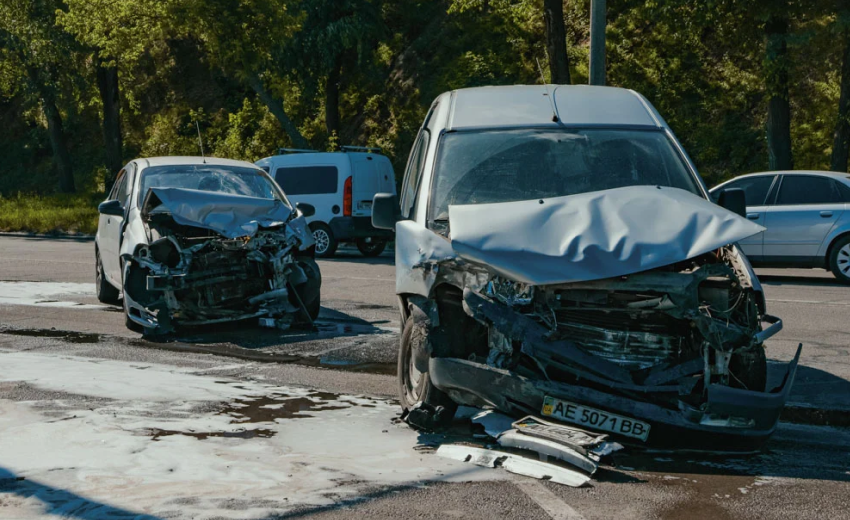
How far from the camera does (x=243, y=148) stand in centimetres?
3788

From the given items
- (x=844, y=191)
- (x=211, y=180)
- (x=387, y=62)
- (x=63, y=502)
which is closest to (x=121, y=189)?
(x=211, y=180)

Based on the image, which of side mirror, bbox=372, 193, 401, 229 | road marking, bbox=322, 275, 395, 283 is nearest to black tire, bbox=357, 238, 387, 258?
road marking, bbox=322, 275, 395, 283

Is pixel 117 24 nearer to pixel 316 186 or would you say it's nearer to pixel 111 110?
pixel 111 110

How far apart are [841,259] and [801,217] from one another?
84 cm

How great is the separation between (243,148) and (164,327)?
2911cm

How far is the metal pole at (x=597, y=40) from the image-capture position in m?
17.0

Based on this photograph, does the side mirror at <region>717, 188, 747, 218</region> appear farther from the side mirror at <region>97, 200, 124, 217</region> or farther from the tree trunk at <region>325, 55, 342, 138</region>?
the tree trunk at <region>325, 55, 342, 138</region>

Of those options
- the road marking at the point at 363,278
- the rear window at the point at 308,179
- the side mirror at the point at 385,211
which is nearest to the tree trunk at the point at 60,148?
the rear window at the point at 308,179

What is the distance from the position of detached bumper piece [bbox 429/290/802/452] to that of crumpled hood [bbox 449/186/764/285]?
0.90 feet

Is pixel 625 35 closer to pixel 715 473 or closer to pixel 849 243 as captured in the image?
pixel 849 243

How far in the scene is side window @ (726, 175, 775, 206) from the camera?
51.3 feet

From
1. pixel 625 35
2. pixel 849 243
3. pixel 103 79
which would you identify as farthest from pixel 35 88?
pixel 849 243

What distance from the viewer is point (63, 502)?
438 cm

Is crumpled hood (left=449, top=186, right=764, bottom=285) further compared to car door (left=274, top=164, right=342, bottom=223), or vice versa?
car door (left=274, top=164, right=342, bottom=223)
